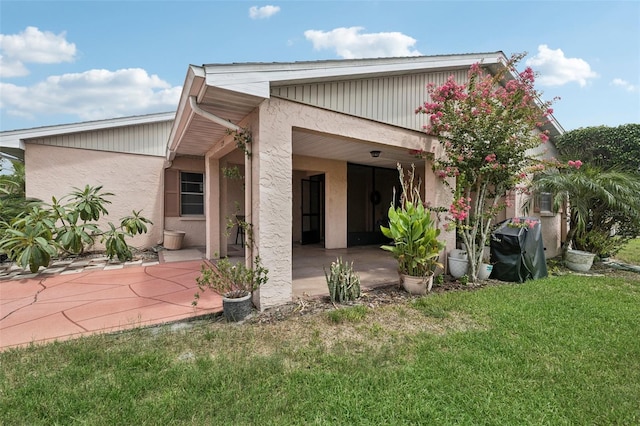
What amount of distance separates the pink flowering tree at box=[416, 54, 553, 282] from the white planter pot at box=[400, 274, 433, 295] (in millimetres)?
1277

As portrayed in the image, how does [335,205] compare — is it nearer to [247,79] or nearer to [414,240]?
[414,240]

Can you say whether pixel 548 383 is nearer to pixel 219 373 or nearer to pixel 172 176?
pixel 219 373

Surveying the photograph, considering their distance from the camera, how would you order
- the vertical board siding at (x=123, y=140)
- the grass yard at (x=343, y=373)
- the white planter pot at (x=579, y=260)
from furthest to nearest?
1. the vertical board siding at (x=123, y=140)
2. the white planter pot at (x=579, y=260)
3. the grass yard at (x=343, y=373)

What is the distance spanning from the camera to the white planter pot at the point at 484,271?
19.5 feet

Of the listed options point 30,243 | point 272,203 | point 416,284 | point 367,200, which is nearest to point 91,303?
point 30,243

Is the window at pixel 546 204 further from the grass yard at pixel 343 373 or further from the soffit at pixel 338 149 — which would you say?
the grass yard at pixel 343 373

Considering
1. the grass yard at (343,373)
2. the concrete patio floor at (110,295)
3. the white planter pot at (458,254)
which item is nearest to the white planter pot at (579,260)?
the white planter pot at (458,254)

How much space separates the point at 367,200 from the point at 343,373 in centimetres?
918

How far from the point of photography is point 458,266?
596 centimetres

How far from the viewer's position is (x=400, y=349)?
305 centimetres

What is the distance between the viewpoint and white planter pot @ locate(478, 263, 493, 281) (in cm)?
593

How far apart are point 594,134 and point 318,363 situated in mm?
11224

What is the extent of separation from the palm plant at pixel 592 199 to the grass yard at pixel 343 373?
162 inches

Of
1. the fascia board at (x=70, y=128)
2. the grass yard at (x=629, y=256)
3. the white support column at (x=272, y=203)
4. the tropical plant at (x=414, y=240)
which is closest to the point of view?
the white support column at (x=272, y=203)
